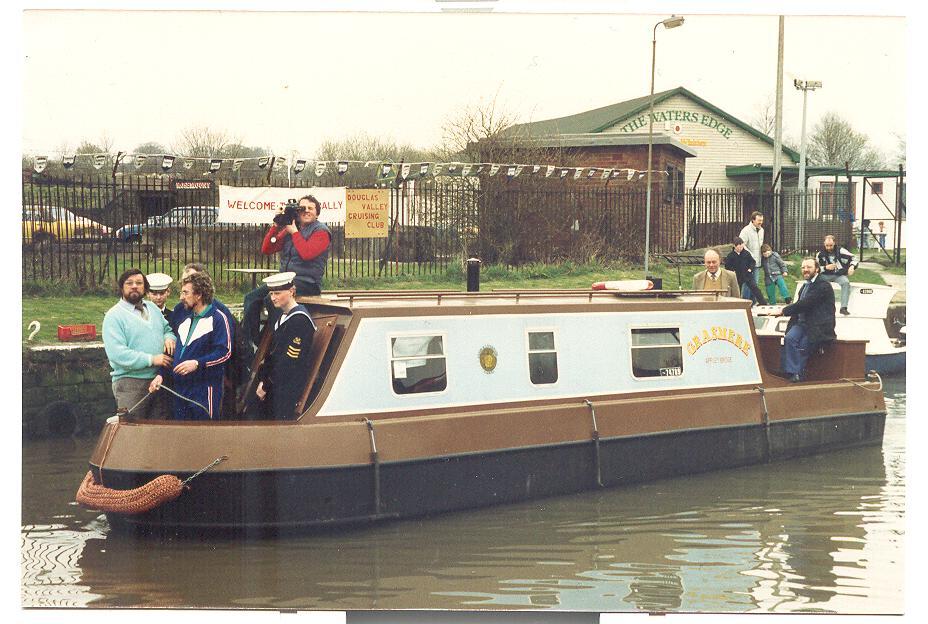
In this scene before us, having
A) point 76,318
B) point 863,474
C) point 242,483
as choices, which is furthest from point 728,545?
point 76,318

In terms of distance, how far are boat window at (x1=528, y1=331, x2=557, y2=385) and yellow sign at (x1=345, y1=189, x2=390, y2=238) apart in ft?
6.31

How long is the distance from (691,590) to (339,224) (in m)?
4.58

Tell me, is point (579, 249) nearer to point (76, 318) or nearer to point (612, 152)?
point (612, 152)

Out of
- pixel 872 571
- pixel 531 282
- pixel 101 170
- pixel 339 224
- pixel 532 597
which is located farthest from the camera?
pixel 531 282

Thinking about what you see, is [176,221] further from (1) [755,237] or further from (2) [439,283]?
(1) [755,237]

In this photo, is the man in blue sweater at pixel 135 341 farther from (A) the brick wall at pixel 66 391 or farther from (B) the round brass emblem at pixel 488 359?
(B) the round brass emblem at pixel 488 359

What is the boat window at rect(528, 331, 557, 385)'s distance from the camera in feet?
33.6

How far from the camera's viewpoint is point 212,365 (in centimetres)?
887

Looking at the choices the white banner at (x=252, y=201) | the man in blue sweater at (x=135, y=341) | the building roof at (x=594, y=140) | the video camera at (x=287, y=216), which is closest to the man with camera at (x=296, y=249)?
the video camera at (x=287, y=216)

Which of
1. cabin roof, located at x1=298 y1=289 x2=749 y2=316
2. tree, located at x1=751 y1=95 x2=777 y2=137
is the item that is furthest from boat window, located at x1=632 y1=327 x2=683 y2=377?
tree, located at x1=751 y1=95 x2=777 y2=137

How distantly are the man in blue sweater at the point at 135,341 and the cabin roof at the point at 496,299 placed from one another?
1330mm

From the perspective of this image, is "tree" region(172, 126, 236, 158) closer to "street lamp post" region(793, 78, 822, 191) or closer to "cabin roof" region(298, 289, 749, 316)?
"cabin roof" region(298, 289, 749, 316)

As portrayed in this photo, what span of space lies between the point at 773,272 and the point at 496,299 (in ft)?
11.2

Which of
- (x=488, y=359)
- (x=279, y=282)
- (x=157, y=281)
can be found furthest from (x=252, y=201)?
(x=488, y=359)
